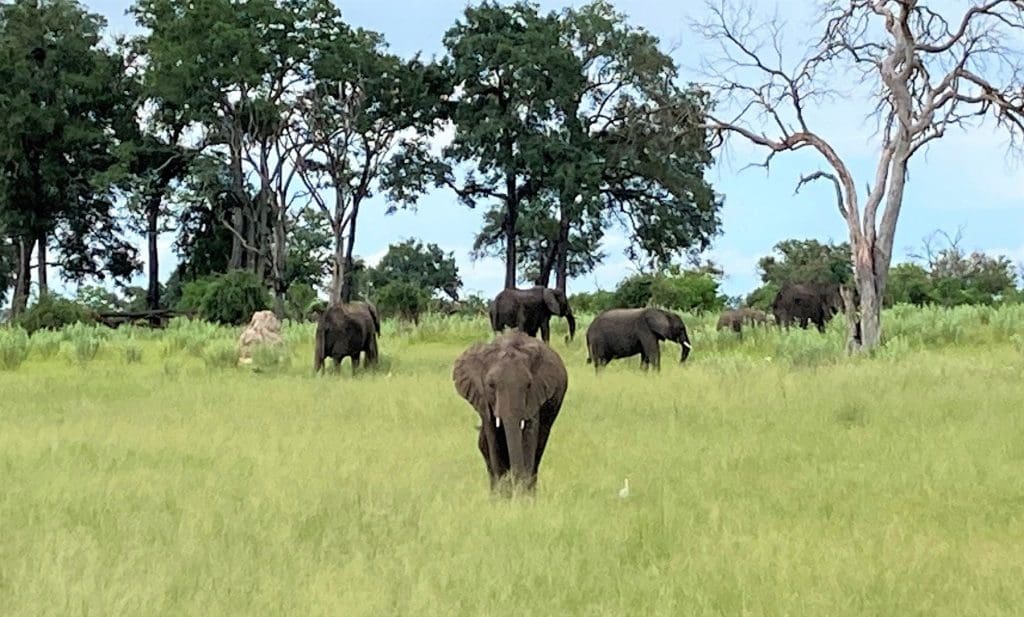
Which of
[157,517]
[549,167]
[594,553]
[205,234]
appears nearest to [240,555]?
[157,517]

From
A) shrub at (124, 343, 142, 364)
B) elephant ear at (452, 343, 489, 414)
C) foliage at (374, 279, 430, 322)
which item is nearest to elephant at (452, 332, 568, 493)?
elephant ear at (452, 343, 489, 414)

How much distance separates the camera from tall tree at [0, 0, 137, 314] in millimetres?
41741

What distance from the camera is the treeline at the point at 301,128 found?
131 feet

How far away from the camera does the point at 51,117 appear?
41.6m

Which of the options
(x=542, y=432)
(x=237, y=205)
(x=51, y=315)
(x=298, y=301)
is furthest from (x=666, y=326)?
(x=237, y=205)

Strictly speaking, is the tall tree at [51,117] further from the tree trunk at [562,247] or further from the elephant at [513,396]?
the elephant at [513,396]

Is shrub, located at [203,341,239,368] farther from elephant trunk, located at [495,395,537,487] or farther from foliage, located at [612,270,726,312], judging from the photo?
foliage, located at [612,270,726,312]

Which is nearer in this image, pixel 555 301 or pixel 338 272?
pixel 555 301

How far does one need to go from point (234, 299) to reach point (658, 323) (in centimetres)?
1694

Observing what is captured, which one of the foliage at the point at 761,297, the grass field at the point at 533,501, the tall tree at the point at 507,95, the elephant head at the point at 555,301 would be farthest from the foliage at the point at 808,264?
the grass field at the point at 533,501

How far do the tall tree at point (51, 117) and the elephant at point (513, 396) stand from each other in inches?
1345

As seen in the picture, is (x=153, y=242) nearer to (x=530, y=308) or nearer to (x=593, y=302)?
(x=593, y=302)

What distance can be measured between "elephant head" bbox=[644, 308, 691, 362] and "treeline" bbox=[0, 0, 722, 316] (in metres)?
18.8

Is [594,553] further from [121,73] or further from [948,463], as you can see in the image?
[121,73]
